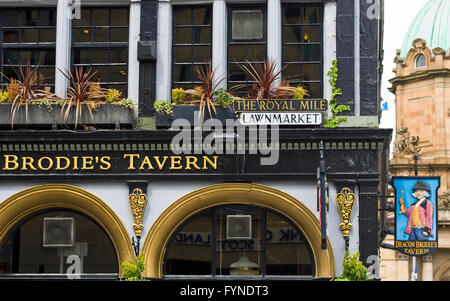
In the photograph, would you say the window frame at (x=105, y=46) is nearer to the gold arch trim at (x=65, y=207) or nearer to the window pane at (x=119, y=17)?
the window pane at (x=119, y=17)

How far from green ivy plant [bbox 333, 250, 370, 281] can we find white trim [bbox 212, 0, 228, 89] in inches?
190

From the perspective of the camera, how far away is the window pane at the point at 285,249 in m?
21.5

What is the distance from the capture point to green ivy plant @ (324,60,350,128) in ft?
69.8

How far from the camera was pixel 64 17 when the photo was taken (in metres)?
22.4

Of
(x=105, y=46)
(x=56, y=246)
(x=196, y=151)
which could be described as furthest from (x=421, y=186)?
(x=56, y=246)

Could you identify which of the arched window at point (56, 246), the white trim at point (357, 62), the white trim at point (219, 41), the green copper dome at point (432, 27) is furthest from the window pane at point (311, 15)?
the green copper dome at point (432, 27)

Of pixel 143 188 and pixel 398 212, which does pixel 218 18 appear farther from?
pixel 398 212

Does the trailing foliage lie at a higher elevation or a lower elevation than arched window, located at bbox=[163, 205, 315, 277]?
higher

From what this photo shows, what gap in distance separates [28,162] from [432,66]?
62606 mm

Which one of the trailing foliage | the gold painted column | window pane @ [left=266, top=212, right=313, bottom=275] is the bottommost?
the gold painted column

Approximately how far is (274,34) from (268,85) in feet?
4.13

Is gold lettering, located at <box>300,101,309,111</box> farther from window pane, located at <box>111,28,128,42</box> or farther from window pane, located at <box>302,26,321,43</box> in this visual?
window pane, located at <box>111,28,128,42</box>

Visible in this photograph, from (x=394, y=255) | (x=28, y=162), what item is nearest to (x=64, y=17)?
(x=28, y=162)

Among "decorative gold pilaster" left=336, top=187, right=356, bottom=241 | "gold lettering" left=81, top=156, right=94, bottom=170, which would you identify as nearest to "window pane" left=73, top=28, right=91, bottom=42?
"gold lettering" left=81, top=156, right=94, bottom=170
